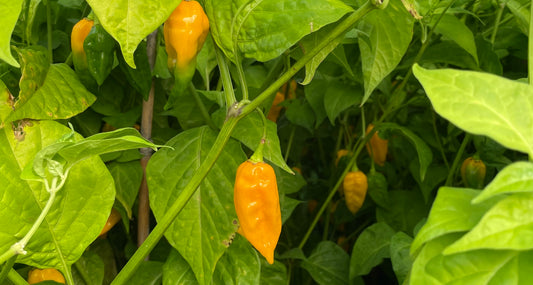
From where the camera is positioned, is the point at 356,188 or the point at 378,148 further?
the point at 378,148

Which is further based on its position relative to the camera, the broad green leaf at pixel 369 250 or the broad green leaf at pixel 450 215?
the broad green leaf at pixel 369 250

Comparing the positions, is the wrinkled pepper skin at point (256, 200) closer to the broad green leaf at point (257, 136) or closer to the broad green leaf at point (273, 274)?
the broad green leaf at point (257, 136)

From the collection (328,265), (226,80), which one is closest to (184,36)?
(226,80)

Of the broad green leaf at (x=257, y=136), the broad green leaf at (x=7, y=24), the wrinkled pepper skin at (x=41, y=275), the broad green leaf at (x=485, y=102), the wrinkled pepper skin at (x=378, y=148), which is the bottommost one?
the wrinkled pepper skin at (x=378, y=148)

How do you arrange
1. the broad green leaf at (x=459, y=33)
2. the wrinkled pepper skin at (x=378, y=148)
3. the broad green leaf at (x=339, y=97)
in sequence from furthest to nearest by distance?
the wrinkled pepper skin at (x=378, y=148) < the broad green leaf at (x=339, y=97) < the broad green leaf at (x=459, y=33)

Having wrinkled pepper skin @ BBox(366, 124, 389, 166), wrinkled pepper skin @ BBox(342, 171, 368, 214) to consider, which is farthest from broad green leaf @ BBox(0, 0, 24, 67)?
wrinkled pepper skin @ BBox(366, 124, 389, 166)

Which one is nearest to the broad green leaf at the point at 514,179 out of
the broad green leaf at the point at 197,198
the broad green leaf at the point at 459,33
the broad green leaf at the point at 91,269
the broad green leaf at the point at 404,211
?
the broad green leaf at the point at 197,198

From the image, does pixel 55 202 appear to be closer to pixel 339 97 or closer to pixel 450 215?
pixel 450 215
